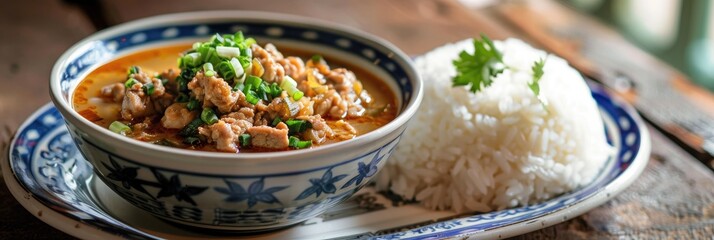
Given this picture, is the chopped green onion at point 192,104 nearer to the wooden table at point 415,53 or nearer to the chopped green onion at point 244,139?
the chopped green onion at point 244,139

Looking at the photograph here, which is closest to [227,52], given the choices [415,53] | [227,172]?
[227,172]

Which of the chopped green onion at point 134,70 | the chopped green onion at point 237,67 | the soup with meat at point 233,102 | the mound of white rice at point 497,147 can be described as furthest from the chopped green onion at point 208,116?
the mound of white rice at point 497,147

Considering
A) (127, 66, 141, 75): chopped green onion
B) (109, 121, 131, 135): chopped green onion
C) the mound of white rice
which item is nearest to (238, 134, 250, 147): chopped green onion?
(109, 121, 131, 135): chopped green onion

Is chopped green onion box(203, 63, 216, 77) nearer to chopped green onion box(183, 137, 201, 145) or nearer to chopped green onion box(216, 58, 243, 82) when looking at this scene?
chopped green onion box(216, 58, 243, 82)

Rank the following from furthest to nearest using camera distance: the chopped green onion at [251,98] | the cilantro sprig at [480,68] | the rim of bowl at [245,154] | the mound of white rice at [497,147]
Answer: the cilantro sprig at [480,68] < the mound of white rice at [497,147] < the chopped green onion at [251,98] < the rim of bowl at [245,154]

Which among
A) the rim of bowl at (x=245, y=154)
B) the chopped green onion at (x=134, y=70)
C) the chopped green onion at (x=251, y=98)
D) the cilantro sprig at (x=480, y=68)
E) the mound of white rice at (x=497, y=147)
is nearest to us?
the rim of bowl at (x=245, y=154)

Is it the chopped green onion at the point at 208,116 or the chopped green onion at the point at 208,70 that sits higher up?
the chopped green onion at the point at 208,70
